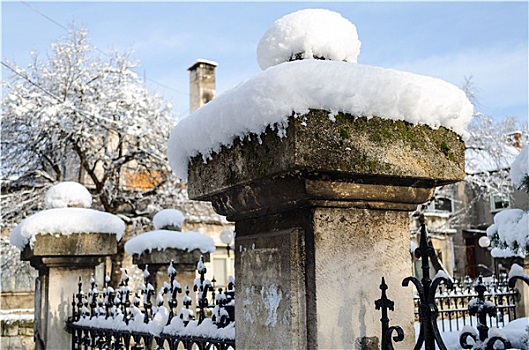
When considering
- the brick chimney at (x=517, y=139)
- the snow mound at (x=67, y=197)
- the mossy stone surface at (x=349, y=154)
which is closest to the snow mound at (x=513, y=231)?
the snow mound at (x=67, y=197)

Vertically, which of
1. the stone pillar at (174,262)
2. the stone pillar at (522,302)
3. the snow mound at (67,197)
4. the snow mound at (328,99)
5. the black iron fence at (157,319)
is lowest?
the stone pillar at (522,302)

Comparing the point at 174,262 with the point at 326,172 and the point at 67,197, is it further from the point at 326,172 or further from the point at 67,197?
the point at 326,172

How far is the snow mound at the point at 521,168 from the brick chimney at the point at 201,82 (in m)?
16.2

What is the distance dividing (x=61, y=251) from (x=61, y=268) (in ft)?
0.85

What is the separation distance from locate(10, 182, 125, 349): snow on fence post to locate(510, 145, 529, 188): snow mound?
441 cm

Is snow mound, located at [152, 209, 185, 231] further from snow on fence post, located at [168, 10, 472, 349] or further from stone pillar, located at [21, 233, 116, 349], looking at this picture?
snow on fence post, located at [168, 10, 472, 349]

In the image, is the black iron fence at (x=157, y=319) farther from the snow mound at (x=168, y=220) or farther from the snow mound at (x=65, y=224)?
the snow mound at (x=168, y=220)

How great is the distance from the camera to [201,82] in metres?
22.0

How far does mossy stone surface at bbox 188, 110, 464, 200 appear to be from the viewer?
1863 mm

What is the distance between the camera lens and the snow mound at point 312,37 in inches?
88.8

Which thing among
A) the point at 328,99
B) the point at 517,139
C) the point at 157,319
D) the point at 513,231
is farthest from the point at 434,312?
the point at 517,139

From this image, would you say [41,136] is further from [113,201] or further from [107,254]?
[107,254]

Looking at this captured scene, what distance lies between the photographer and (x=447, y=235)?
91.5ft

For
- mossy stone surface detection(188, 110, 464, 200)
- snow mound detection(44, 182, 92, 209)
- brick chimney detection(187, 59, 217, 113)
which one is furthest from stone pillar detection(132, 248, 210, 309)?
brick chimney detection(187, 59, 217, 113)
